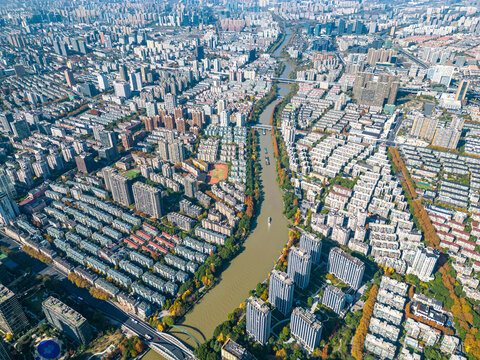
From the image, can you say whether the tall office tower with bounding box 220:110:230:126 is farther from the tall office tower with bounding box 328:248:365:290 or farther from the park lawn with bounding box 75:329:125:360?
the park lawn with bounding box 75:329:125:360

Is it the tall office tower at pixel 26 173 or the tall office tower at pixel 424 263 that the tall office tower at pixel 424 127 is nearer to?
the tall office tower at pixel 424 263

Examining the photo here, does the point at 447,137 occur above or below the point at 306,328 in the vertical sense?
above

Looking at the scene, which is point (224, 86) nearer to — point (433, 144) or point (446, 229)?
point (433, 144)

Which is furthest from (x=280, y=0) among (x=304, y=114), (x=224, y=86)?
(x=304, y=114)

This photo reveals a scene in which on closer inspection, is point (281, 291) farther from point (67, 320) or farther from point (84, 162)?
point (84, 162)

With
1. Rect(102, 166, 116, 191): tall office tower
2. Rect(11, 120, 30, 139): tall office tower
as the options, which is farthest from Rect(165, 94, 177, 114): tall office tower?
Rect(102, 166, 116, 191): tall office tower

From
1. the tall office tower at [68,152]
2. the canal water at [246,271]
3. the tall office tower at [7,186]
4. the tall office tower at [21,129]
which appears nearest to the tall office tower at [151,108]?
the tall office tower at [68,152]

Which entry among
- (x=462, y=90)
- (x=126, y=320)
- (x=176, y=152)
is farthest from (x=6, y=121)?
(x=462, y=90)
